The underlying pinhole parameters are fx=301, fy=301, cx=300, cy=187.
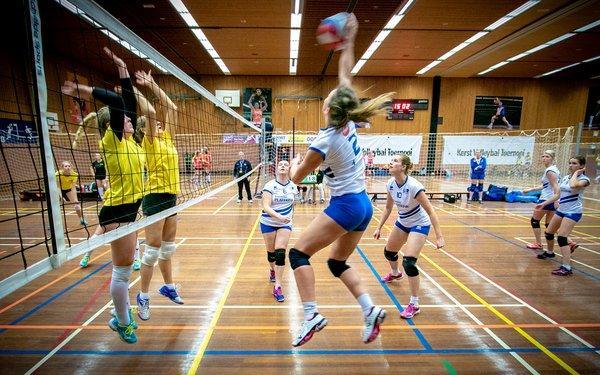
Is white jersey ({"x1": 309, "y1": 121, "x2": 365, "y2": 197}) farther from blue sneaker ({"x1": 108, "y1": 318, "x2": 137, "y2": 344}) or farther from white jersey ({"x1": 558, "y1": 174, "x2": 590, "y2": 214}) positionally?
white jersey ({"x1": 558, "y1": 174, "x2": 590, "y2": 214})

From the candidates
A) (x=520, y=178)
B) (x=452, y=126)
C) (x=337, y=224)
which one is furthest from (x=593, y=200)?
(x=337, y=224)

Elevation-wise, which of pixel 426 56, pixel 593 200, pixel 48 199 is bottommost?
pixel 593 200

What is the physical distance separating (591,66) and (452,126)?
941cm

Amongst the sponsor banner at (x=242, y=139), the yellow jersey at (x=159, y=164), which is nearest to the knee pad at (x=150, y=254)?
the yellow jersey at (x=159, y=164)

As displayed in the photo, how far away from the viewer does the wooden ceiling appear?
12.3 meters

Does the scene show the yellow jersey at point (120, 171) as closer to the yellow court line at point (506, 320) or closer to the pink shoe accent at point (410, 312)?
the pink shoe accent at point (410, 312)

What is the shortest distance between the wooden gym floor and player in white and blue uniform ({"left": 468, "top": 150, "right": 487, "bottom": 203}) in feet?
22.2

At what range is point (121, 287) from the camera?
116 inches

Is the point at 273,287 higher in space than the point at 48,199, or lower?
lower

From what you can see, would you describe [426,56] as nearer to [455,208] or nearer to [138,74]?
[455,208]

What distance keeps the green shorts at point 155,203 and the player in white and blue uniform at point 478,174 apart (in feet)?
43.2

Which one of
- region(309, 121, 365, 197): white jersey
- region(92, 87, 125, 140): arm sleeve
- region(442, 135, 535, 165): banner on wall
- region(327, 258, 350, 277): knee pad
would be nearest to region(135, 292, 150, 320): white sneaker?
region(92, 87, 125, 140): arm sleeve

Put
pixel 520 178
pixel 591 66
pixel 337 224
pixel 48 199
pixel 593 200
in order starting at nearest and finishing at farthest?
pixel 48 199 < pixel 337 224 < pixel 593 200 < pixel 520 178 < pixel 591 66

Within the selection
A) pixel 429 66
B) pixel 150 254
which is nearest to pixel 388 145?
pixel 429 66
